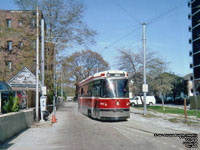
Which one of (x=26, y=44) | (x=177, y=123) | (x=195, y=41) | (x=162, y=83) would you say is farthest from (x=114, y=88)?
(x=195, y=41)

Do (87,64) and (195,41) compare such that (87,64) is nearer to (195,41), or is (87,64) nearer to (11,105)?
(195,41)

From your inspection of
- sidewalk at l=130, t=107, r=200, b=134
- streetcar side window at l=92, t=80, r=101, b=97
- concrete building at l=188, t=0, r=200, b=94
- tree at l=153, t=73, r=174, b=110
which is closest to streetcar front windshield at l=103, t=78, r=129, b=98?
streetcar side window at l=92, t=80, r=101, b=97

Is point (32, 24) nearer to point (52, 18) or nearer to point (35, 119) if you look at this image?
point (52, 18)

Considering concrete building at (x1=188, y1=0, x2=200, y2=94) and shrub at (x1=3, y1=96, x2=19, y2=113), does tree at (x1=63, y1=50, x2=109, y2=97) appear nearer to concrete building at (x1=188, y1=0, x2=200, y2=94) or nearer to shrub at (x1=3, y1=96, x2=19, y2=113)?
concrete building at (x1=188, y1=0, x2=200, y2=94)

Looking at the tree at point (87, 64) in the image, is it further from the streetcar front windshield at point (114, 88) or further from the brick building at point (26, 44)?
the streetcar front windshield at point (114, 88)

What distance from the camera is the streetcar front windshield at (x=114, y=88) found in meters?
17.7

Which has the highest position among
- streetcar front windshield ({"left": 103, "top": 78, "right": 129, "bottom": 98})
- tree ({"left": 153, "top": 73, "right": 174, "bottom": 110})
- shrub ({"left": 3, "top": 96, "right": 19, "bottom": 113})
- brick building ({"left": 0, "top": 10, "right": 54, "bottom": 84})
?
brick building ({"left": 0, "top": 10, "right": 54, "bottom": 84})

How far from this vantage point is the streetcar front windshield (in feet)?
58.1

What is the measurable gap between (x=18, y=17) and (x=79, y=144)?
23.3 meters

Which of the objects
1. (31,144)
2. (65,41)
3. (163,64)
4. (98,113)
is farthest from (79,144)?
(163,64)

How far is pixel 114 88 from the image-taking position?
58.4 feet

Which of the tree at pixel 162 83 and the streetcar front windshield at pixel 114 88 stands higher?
the tree at pixel 162 83

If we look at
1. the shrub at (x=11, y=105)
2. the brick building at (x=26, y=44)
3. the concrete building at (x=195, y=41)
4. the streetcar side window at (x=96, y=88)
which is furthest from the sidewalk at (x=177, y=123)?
the concrete building at (x=195, y=41)

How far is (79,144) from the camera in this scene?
9828 millimetres
